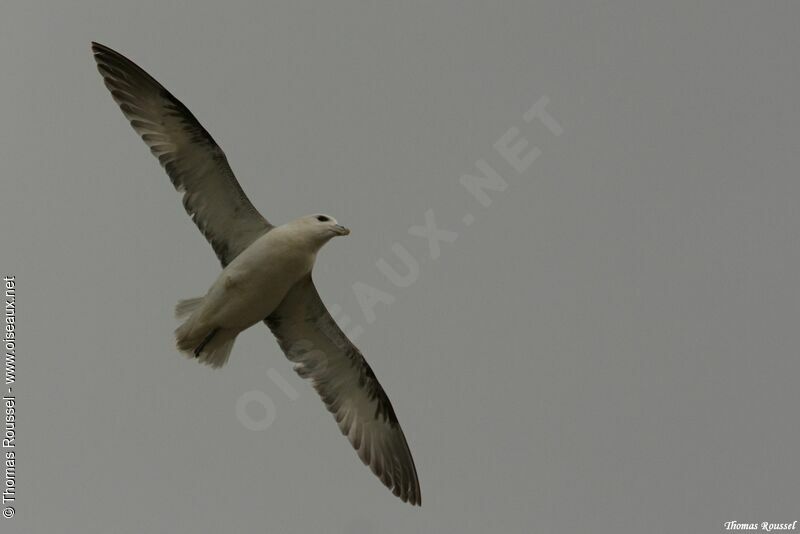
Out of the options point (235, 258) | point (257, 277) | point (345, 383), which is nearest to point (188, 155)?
point (235, 258)

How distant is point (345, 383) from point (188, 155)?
3.39 metres

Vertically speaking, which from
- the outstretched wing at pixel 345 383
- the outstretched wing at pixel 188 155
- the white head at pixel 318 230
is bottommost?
the outstretched wing at pixel 345 383

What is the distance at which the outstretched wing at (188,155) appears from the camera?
577 inches

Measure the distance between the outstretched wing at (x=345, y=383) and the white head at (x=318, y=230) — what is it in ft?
2.81

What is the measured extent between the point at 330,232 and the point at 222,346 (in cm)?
201

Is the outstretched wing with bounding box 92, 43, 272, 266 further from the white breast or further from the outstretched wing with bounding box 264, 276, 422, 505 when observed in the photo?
the outstretched wing with bounding box 264, 276, 422, 505

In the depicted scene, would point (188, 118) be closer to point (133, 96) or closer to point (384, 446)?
point (133, 96)

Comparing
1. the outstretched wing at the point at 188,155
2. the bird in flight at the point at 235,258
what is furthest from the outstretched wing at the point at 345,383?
the outstretched wing at the point at 188,155

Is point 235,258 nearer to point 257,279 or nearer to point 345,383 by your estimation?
point 257,279

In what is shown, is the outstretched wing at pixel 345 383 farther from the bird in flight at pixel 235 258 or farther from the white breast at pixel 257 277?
the white breast at pixel 257 277

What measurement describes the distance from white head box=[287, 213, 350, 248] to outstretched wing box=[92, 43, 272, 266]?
0.84 meters

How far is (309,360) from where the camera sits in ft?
51.5

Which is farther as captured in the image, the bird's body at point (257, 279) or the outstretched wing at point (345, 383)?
the outstretched wing at point (345, 383)

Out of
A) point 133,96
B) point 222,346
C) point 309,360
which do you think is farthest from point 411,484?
point 133,96
